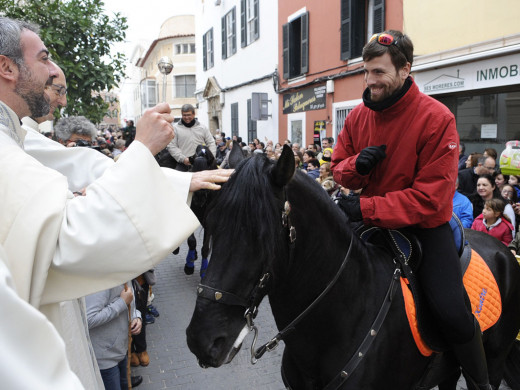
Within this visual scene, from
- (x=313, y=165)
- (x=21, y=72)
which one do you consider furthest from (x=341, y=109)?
(x=21, y=72)

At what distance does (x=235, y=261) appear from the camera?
5.73 ft

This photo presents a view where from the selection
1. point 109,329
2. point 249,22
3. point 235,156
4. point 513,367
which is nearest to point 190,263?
point 109,329

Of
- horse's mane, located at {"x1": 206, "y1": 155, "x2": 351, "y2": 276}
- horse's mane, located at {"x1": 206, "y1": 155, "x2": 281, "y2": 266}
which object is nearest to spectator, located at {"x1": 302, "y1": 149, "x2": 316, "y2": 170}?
horse's mane, located at {"x1": 206, "y1": 155, "x2": 351, "y2": 276}

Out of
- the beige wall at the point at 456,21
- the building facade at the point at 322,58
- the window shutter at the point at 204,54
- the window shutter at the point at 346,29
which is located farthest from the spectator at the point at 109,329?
the window shutter at the point at 204,54

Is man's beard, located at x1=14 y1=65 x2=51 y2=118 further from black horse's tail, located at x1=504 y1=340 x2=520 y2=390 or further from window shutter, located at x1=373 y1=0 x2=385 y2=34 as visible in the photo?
window shutter, located at x1=373 y1=0 x2=385 y2=34

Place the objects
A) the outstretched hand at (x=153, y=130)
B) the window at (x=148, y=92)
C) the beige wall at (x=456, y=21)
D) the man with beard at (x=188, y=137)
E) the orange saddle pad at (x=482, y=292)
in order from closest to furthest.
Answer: the outstretched hand at (x=153, y=130), the orange saddle pad at (x=482, y=292), the man with beard at (x=188, y=137), the beige wall at (x=456, y=21), the window at (x=148, y=92)

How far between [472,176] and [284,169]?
650cm

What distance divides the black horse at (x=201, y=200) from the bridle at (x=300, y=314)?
23 centimetres

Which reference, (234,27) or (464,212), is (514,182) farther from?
(234,27)

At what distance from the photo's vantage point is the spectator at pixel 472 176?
7164 mm

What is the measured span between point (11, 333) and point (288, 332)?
1458 mm

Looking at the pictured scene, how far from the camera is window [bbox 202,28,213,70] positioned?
2480 cm

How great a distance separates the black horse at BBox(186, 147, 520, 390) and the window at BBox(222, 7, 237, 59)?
20.1m

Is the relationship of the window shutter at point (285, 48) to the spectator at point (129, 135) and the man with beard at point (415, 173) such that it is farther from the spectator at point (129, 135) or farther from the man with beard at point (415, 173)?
the man with beard at point (415, 173)
